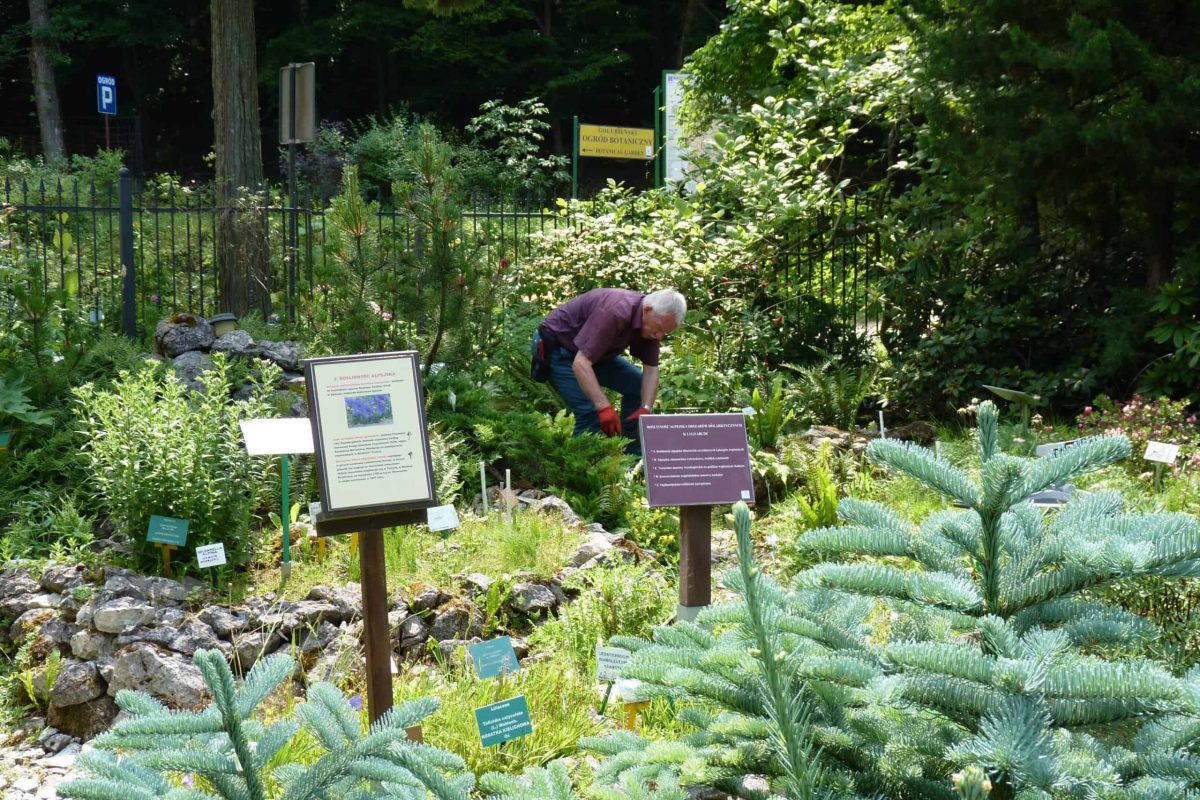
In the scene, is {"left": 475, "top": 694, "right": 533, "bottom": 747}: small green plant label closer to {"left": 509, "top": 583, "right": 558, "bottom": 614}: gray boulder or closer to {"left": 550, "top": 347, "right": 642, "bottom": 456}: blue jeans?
{"left": 509, "top": 583, "right": 558, "bottom": 614}: gray boulder

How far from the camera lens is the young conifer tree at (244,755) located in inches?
68.1

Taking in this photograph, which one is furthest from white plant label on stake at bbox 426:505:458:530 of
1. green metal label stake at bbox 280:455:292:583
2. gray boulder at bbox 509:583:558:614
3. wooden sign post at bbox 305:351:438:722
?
wooden sign post at bbox 305:351:438:722

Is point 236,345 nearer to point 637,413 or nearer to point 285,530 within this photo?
→ point 637,413

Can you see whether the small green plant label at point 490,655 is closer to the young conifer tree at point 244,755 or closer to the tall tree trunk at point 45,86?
the young conifer tree at point 244,755

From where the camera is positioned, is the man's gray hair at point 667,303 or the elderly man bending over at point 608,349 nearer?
the man's gray hair at point 667,303

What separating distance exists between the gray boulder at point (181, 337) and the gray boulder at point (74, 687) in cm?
320

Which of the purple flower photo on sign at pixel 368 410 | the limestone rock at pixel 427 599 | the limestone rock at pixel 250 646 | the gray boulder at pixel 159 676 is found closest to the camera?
the purple flower photo on sign at pixel 368 410

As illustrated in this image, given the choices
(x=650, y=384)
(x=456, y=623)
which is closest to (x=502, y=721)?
(x=456, y=623)

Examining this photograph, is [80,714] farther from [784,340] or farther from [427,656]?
[784,340]

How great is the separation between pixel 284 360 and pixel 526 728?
4277 millimetres

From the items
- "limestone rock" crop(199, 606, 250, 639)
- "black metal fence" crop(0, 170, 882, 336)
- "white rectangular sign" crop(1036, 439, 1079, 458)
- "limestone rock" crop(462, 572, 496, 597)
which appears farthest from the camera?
"black metal fence" crop(0, 170, 882, 336)

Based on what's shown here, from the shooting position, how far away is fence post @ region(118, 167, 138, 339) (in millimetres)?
8477

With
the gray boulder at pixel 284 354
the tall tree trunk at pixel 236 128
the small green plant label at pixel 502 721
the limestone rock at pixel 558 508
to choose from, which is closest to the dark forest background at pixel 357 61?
the tall tree trunk at pixel 236 128

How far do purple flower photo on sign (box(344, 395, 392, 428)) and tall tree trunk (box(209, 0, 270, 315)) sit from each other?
659cm
